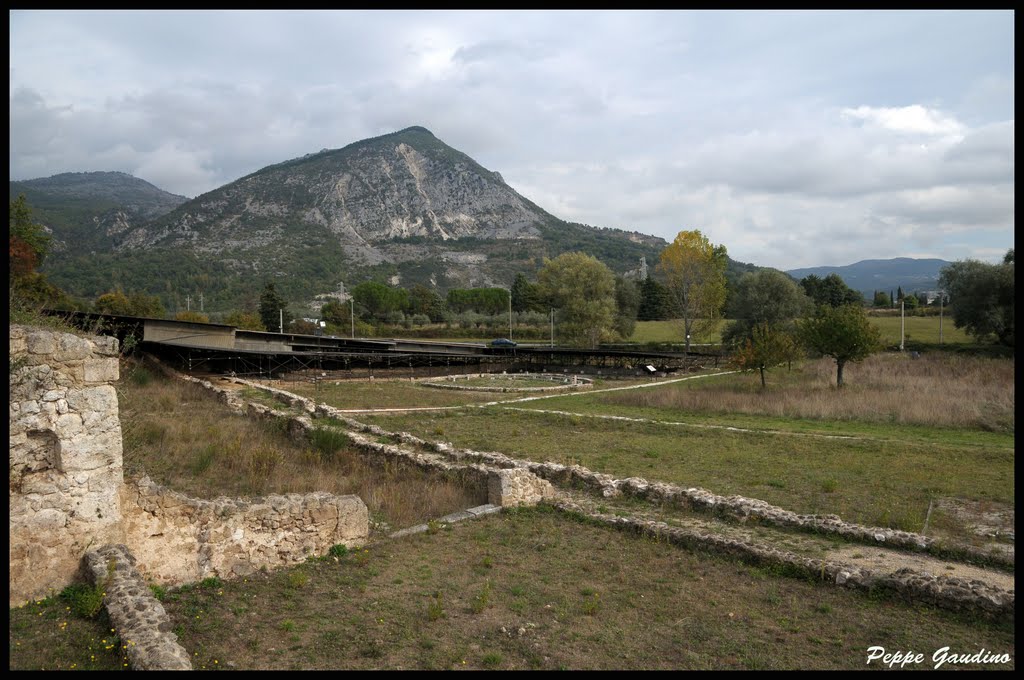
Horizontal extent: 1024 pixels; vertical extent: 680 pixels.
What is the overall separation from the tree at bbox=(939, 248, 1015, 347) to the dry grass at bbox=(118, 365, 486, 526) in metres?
51.4

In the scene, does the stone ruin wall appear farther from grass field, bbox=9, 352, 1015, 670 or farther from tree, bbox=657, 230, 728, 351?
tree, bbox=657, 230, 728, 351

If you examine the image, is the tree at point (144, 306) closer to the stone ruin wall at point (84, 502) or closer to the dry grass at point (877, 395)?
the dry grass at point (877, 395)

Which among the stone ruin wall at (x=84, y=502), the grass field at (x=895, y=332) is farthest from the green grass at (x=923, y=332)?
the stone ruin wall at (x=84, y=502)

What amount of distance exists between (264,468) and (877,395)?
86.7 feet

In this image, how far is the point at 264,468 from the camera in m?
13.7

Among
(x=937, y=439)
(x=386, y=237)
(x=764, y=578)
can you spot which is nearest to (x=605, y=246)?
(x=386, y=237)

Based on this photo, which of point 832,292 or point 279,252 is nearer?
point 832,292

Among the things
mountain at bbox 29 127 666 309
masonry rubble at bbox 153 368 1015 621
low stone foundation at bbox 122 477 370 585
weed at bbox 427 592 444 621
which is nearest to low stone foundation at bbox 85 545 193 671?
low stone foundation at bbox 122 477 370 585

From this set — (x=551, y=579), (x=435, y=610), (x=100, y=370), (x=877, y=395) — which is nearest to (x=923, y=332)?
(x=877, y=395)

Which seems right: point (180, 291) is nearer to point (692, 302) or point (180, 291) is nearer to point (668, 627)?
point (692, 302)

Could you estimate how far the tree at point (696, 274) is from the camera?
187 feet

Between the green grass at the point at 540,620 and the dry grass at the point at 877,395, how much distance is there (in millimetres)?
18225

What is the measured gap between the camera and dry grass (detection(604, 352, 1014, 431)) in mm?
22828

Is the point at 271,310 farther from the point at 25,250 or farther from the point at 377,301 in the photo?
the point at 25,250
